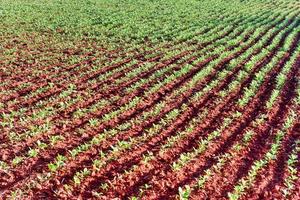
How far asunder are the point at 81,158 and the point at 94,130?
1.31 meters

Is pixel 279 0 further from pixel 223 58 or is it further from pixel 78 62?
pixel 78 62

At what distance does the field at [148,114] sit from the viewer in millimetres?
7164

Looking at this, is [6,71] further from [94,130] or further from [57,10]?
[57,10]

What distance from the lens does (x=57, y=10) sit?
2588 centimetres

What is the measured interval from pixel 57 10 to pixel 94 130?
1902 cm

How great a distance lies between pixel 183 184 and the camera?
711 centimetres

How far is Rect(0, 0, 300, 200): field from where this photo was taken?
716cm

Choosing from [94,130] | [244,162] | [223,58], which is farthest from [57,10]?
[244,162]

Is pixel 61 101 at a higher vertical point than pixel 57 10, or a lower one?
higher

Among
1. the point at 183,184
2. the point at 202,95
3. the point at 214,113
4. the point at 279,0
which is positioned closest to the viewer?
the point at 183,184

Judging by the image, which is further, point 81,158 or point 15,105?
point 15,105

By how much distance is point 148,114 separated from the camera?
986cm

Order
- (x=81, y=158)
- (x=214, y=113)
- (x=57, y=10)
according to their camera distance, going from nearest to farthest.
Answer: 1. (x=81, y=158)
2. (x=214, y=113)
3. (x=57, y=10)

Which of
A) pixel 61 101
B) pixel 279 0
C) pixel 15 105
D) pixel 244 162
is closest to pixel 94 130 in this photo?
pixel 61 101
